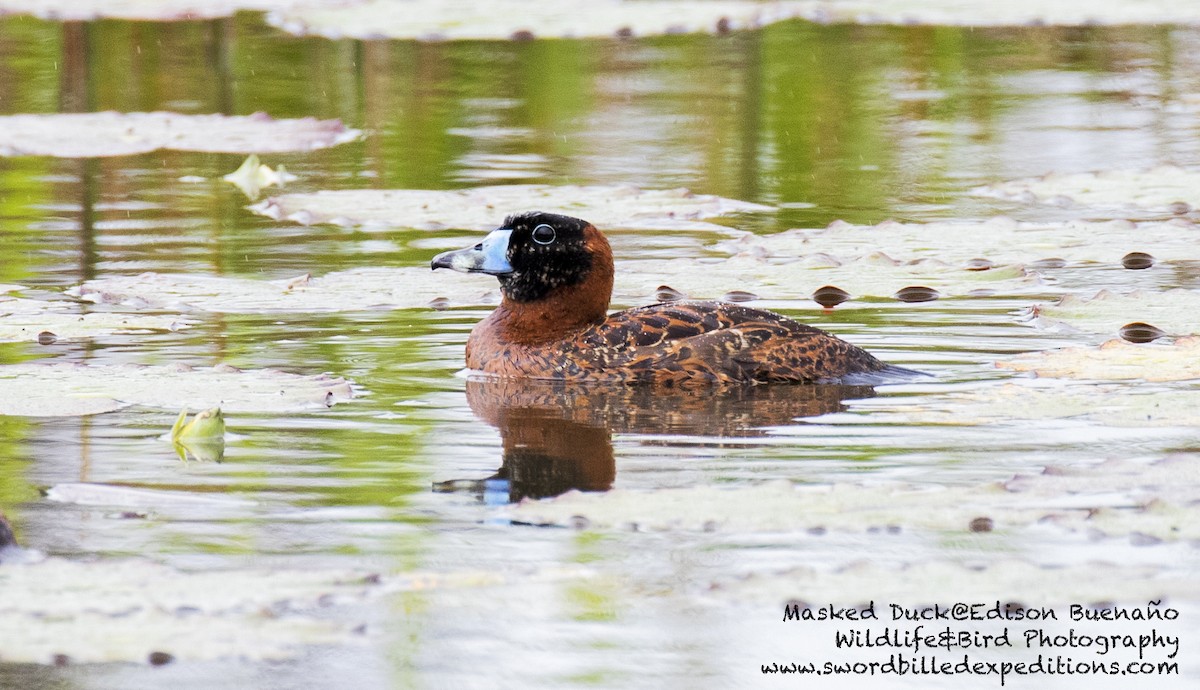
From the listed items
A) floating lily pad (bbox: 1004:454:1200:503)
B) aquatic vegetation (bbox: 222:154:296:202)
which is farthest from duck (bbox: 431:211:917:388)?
aquatic vegetation (bbox: 222:154:296:202)

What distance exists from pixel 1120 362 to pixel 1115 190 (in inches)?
155

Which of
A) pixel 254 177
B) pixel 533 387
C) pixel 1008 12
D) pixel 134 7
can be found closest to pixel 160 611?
pixel 533 387

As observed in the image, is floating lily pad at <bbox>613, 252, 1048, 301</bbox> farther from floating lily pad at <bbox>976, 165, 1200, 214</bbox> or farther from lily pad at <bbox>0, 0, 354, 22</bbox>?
lily pad at <bbox>0, 0, 354, 22</bbox>

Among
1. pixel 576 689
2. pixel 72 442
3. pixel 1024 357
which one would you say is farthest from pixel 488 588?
pixel 1024 357

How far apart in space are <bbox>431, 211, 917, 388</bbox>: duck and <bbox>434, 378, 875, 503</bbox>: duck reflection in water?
62 mm

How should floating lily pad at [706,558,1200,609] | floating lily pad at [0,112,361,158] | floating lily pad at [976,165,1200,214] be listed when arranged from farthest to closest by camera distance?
floating lily pad at [0,112,361,158]
floating lily pad at [976,165,1200,214]
floating lily pad at [706,558,1200,609]

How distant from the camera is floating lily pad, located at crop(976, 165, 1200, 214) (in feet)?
35.7

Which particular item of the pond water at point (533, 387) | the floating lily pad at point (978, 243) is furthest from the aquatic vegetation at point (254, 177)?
the floating lily pad at point (978, 243)

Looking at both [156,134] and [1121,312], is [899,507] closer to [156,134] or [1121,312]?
[1121,312]

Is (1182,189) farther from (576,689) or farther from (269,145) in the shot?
(576,689)

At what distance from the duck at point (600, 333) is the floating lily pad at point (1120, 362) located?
0.52m

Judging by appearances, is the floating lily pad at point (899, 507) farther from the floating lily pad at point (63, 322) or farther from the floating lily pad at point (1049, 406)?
the floating lily pad at point (63, 322)

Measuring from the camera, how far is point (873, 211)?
11.4 meters

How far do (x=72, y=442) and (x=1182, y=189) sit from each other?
22.0 ft
